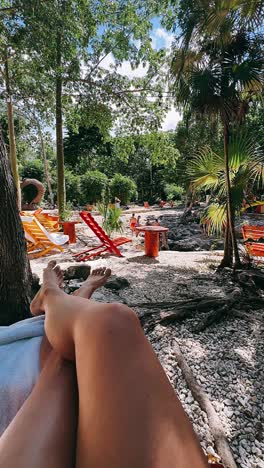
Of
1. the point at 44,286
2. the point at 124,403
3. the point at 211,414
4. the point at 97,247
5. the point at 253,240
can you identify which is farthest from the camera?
the point at 97,247

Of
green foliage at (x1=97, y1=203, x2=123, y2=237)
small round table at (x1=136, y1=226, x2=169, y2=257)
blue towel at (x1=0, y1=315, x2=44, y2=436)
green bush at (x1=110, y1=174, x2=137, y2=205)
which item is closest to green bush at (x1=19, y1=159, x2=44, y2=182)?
green bush at (x1=110, y1=174, x2=137, y2=205)

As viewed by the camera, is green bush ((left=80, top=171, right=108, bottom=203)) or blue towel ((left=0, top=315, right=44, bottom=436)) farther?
green bush ((left=80, top=171, right=108, bottom=203))

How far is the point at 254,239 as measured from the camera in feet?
18.9

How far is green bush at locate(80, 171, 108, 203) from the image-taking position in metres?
20.1

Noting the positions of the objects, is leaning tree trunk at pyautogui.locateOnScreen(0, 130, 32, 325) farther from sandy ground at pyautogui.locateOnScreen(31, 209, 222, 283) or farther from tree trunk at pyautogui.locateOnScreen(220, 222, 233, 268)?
tree trunk at pyautogui.locateOnScreen(220, 222, 233, 268)

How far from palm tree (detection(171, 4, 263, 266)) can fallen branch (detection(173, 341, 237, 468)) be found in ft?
9.92

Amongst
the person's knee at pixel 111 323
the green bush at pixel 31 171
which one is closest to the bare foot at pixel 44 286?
the person's knee at pixel 111 323

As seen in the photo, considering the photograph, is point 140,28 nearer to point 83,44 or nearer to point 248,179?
point 83,44

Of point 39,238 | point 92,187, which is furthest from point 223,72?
point 92,187

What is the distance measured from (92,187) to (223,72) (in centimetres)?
1674

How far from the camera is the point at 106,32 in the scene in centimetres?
916

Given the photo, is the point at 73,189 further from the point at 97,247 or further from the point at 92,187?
the point at 97,247

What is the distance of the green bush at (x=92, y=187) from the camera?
20.1 m

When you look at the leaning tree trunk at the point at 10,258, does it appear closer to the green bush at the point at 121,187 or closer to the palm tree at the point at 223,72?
the palm tree at the point at 223,72
